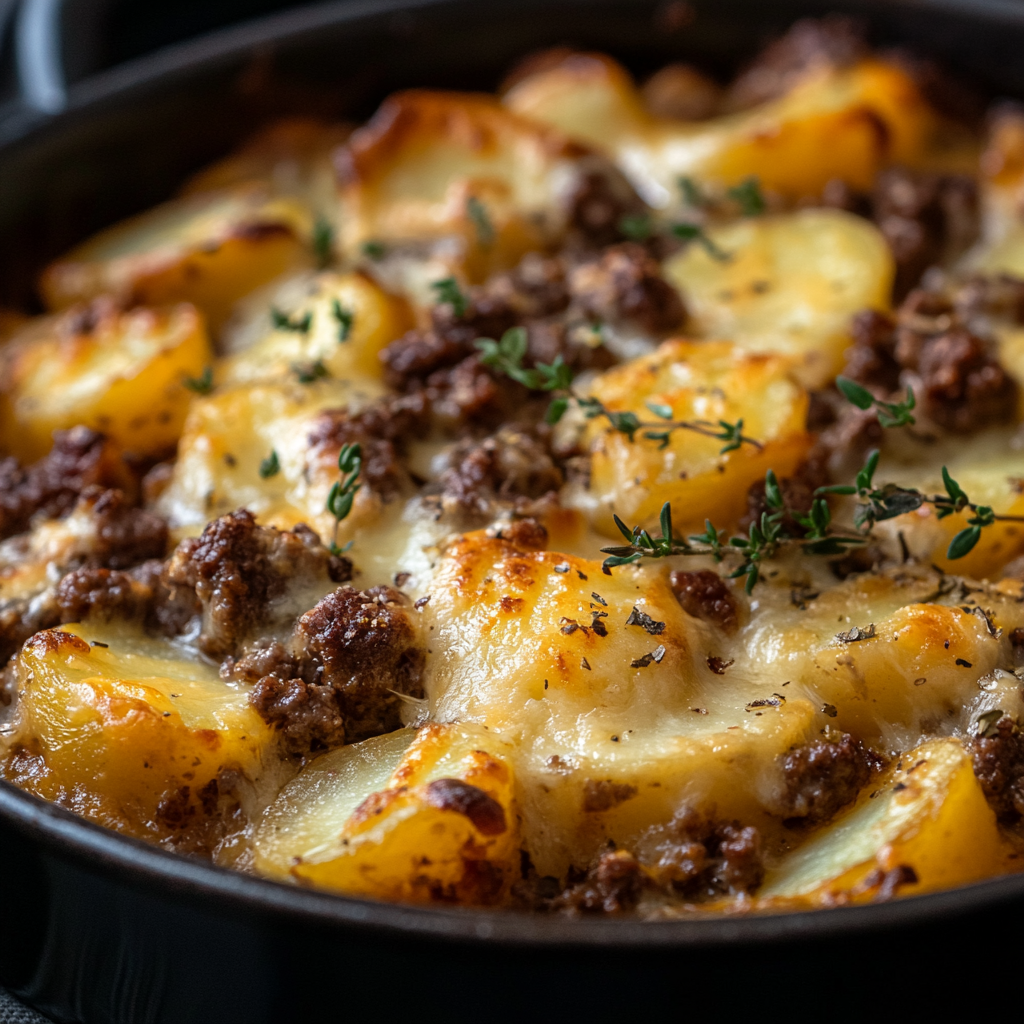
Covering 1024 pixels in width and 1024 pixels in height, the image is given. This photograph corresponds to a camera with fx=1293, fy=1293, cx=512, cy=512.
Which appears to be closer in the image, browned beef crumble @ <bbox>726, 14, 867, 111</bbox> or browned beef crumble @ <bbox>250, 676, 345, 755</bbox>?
browned beef crumble @ <bbox>250, 676, 345, 755</bbox>

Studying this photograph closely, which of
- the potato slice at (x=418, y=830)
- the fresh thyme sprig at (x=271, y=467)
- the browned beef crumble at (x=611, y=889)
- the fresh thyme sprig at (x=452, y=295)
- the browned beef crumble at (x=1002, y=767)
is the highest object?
the fresh thyme sprig at (x=452, y=295)

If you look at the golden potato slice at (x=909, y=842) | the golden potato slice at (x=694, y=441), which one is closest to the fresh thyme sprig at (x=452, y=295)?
the golden potato slice at (x=694, y=441)

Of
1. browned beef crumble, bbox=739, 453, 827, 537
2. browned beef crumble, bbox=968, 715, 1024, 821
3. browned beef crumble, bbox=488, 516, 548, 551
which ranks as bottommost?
browned beef crumble, bbox=968, 715, 1024, 821

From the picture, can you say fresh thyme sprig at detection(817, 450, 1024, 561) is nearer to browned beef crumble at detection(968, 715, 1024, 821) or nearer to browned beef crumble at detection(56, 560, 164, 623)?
browned beef crumble at detection(968, 715, 1024, 821)

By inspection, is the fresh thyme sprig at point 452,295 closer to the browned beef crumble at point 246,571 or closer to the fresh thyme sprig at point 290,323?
the fresh thyme sprig at point 290,323

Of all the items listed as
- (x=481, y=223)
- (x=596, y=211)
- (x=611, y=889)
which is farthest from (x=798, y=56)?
(x=611, y=889)

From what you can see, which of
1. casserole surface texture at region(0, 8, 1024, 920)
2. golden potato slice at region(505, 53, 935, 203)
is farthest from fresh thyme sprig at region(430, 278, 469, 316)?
golden potato slice at region(505, 53, 935, 203)

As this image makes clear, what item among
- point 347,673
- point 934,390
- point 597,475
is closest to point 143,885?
point 347,673
